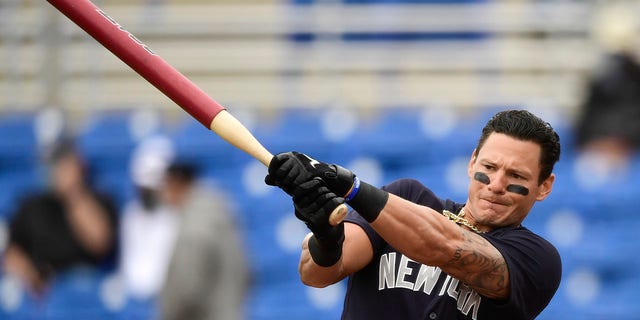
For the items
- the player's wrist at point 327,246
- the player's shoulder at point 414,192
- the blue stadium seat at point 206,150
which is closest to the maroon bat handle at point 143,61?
the player's wrist at point 327,246

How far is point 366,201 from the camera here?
366 centimetres

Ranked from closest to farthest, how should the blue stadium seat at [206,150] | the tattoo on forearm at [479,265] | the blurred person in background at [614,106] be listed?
the tattoo on forearm at [479,265] → the blurred person in background at [614,106] → the blue stadium seat at [206,150]

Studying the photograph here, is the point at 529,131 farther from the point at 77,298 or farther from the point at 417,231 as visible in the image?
the point at 77,298

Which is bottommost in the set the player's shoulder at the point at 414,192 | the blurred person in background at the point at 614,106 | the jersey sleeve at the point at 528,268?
the jersey sleeve at the point at 528,268

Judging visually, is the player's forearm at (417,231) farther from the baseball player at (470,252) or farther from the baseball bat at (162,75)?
the baseball bat at (162,75)

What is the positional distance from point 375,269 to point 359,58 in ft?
19.3

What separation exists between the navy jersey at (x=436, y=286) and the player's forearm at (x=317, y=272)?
0.15 meters

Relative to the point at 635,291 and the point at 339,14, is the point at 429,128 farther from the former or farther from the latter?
the point at 635,291

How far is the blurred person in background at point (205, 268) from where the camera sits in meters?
7.92

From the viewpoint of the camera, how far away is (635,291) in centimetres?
891

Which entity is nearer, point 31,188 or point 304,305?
point 304,305

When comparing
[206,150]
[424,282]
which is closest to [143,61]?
[424,282]

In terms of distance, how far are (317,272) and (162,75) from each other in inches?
32.7

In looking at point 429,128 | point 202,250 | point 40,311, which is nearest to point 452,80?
point 429,128
